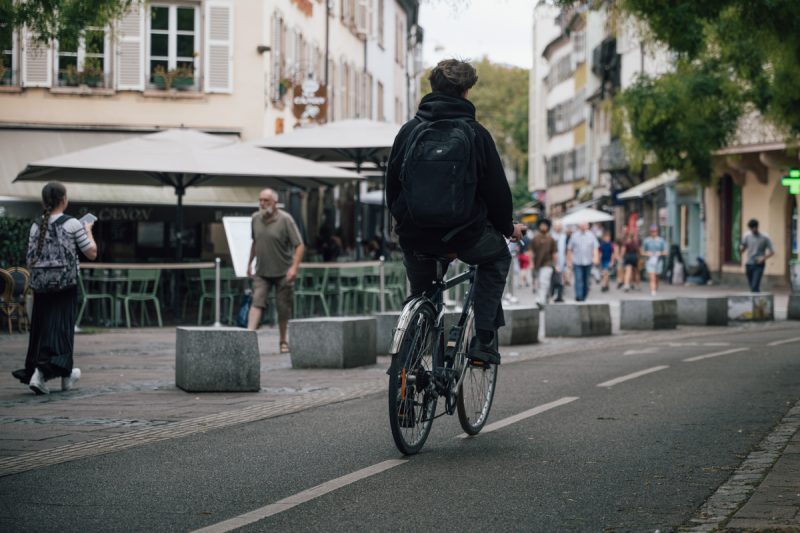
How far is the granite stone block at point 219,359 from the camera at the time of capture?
12133mm

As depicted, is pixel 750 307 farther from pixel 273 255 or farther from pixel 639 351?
pixel 273 255

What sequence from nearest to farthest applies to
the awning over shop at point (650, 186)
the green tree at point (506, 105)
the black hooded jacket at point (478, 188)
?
the black hooded jacket at point (478, 188) < the awning over shop at point (650, 186) < the green tree at point (506, 105)

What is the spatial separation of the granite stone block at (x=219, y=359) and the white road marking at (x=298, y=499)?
4408mm

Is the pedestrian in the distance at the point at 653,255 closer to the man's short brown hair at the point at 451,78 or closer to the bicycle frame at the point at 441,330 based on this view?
the bicycle frame at the point at 441,330

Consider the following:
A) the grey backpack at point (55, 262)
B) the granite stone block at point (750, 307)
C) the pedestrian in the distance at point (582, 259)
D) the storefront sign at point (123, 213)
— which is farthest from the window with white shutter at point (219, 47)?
the grey backpack at point (55, 262)

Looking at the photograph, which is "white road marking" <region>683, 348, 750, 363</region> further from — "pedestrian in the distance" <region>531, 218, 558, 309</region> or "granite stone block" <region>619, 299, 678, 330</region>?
"pedestrian in the distance" <region>531, 218, 558, 309</region>

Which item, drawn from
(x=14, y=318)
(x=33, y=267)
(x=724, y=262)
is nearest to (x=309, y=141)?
(x=14, y=318)

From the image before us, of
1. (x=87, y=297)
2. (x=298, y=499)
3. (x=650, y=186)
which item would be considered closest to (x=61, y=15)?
(x=87, y=297)

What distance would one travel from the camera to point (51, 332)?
38.3 ft

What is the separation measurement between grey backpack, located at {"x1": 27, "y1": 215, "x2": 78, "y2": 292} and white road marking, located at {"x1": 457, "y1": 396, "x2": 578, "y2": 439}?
3843mm

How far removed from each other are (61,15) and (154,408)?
26.0 ft

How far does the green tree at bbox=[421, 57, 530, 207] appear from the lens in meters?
113

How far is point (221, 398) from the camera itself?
11766 millimetres

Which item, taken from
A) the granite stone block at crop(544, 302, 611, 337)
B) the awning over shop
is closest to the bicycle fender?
the granite stone block at crop(544, 302, 611, 337)
